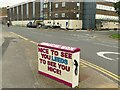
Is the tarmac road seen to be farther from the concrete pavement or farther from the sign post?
the sign post

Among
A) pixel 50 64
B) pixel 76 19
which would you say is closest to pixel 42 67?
pixel 50 64

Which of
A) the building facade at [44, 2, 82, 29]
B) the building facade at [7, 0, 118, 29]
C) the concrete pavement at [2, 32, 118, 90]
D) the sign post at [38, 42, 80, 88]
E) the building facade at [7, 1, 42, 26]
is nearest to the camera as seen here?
the sign post at [38, 42, 80, 88]

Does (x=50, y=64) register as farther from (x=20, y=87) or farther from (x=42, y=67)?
(x=20, y=87)

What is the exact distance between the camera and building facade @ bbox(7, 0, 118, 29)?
76.2 metres

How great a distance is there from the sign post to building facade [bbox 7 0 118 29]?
214 feet

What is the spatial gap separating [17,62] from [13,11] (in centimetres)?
11727

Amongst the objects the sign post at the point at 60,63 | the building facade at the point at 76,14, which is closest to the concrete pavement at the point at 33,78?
the sign post at the point at 60,63

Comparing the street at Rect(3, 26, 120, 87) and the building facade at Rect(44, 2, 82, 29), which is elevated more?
the building facade at Rect(44, 2, 82, 29)

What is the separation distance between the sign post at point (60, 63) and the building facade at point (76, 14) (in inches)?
2563

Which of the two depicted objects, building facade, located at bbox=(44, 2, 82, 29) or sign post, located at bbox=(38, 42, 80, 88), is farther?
building facade, located at bbox=(44, 2, 82, 29)

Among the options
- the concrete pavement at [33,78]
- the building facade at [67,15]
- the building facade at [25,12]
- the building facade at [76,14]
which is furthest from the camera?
the building facade at [25,12]

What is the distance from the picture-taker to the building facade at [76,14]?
76188mm

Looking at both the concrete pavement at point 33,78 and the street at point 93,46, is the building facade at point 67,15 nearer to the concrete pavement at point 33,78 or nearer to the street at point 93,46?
the street at point 93,46

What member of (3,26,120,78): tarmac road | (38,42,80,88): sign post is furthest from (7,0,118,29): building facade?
(38,42,80,88): sign post
